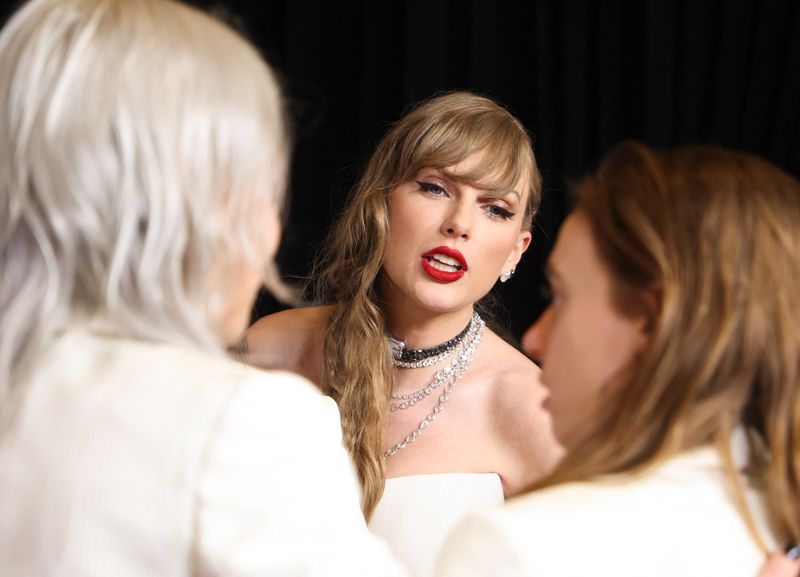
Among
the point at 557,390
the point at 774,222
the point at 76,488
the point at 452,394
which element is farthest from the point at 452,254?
the point at 76,488

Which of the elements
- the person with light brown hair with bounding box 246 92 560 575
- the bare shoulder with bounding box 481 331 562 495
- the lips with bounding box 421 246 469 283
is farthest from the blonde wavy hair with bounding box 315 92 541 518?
the bare shoulder with bounding box 481 331 562 495

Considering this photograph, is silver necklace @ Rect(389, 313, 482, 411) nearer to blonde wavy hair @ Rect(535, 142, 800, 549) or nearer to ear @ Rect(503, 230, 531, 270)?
ear @ Rect(503, 230, 531, 270)

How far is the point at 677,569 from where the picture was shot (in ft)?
3.11

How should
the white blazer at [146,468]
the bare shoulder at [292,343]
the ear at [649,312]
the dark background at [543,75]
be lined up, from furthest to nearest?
the dark background at [543,75]
the bare shoulder at [292,343]
the ear at [649,312]
the white blazer at [146,468]

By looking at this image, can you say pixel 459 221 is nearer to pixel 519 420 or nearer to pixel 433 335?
pixel 433 335

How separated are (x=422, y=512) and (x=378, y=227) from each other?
564mm

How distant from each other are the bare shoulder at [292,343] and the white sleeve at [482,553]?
4.13 feet

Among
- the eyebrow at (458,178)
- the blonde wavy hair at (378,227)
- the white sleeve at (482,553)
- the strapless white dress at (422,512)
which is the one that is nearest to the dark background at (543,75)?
the blonde wavy hair at (378,227)

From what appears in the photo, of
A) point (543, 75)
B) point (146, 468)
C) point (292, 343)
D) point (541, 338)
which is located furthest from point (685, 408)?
point (543, 75)

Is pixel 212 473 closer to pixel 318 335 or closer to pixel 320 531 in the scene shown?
pixel 320 531

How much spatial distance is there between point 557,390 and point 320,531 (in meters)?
0.30

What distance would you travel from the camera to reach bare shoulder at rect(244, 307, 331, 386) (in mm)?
2252

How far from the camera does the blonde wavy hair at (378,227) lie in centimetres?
202

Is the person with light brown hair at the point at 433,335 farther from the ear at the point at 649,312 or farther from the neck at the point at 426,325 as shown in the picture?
the ear at the point at 649,312
